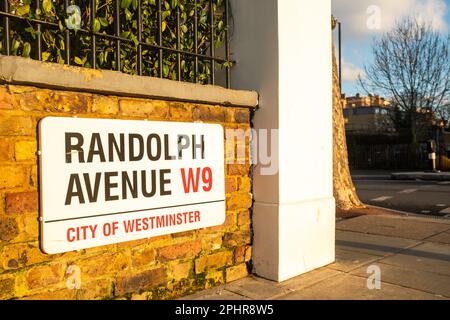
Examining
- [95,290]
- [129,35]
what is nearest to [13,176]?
[95,290]

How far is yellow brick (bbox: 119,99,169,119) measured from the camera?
3072mm

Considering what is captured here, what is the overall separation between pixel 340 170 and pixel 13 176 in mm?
7237

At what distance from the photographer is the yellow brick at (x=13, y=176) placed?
248 centimetres

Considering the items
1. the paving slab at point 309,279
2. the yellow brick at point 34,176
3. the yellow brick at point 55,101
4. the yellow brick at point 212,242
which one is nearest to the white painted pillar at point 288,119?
the paving slab at point 309,279

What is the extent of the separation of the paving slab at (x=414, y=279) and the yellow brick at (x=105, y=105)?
8.91ft

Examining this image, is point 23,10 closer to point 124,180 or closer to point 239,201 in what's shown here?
point 124,180

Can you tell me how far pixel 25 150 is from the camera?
258 cm

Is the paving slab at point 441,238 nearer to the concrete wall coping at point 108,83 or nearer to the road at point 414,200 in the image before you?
the road at point 414,200

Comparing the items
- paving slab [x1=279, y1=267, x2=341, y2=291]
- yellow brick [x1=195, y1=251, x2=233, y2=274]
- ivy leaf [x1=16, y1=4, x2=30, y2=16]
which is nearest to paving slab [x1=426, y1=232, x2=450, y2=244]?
paving slab [x1=279, y1=267, x2=341, y2=291]

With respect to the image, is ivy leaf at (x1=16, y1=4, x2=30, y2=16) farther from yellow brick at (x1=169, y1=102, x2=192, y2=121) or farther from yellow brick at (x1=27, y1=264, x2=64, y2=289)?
yellow brick at (x1=27, y1=264, x2=64, y2=289)

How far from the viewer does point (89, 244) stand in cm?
286

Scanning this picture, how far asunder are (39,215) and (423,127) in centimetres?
2775
